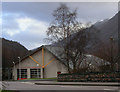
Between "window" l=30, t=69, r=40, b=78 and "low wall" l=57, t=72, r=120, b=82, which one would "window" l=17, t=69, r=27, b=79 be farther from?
"low wall" l=57, t=72, r=120, b=82

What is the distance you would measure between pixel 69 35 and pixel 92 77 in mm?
10038

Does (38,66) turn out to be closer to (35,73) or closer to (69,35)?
(35,73)

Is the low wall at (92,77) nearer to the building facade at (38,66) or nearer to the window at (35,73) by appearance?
the building facade at (38,66)

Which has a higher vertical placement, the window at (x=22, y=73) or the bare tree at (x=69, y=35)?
the bare tree at (x=69, y=35)

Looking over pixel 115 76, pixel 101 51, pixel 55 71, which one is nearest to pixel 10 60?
pixel 55 71

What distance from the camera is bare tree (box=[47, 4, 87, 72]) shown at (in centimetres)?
3312

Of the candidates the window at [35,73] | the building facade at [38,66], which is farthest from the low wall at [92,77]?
the window at [35,73]

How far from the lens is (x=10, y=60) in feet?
254

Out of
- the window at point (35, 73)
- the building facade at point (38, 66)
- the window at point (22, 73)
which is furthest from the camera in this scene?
the window at point (22, 73)

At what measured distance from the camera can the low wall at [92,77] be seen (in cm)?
2356

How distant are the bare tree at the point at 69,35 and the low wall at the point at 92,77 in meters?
3.27

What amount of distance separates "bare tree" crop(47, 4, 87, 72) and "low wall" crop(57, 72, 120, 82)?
10.7ft

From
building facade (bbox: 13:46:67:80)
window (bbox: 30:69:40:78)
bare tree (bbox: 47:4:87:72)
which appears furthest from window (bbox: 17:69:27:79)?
bare tree (bbox: 47:4:87:72)

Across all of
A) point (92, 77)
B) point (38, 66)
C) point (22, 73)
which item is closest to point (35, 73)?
point (38, 66)
